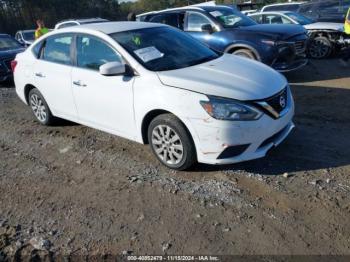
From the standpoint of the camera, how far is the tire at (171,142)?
423 cm

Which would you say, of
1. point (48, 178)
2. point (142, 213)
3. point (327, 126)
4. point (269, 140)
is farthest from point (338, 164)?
point (48, 178)

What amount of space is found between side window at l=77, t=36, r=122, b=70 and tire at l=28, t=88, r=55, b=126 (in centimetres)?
132

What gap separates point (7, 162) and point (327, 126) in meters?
4.53

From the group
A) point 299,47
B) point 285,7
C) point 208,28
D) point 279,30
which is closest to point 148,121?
point 208,28

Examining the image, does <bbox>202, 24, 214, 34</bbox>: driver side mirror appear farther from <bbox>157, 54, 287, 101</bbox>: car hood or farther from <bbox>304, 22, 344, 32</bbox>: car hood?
<bbox>157, 54, 287, 101</bbox>: car hood

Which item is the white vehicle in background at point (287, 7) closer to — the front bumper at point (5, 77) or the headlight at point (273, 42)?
the headlight at point (273, 42)

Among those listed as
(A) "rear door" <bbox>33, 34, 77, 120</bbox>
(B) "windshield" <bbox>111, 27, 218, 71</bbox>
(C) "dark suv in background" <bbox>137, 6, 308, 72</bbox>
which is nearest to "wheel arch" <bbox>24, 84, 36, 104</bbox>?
(A) "rear door" <bbox>33, 34, 77, 120</bbox>

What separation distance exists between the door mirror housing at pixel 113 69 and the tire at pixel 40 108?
213 centimetres

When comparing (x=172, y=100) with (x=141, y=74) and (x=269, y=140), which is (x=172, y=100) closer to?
(x=141, y=74)

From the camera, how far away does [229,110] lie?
396cm

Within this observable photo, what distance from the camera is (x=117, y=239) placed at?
11.4 feet

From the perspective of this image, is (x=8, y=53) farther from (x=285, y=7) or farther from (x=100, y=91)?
(x=285, y=7)

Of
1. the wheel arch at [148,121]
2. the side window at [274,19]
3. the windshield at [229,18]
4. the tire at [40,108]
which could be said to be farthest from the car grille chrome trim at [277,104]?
the side window at [274,19]

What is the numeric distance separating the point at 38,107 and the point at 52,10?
121 ft
